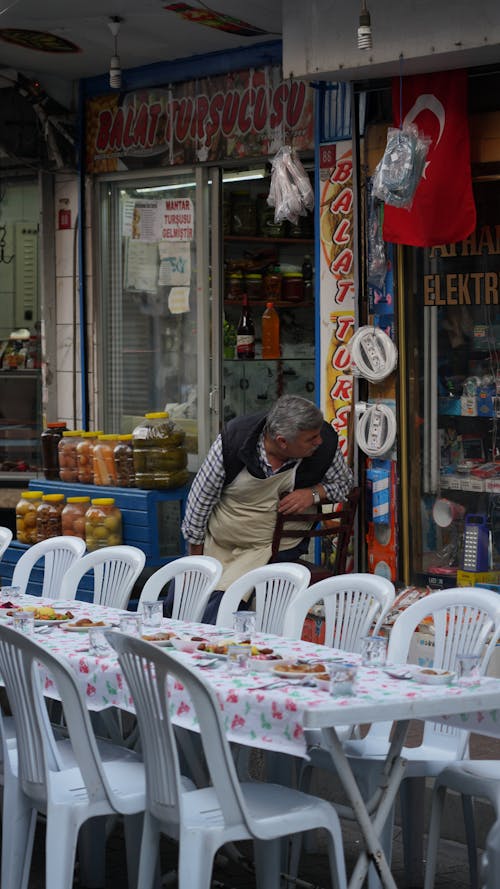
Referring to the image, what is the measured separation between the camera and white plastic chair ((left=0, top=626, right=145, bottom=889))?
185 inches

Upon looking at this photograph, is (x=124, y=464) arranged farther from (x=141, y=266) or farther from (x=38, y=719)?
(x=38, y=719)

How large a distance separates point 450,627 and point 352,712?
141cm

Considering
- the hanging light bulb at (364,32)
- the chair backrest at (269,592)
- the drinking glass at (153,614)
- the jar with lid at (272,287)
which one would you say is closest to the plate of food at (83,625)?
the drinking glass at (153,614)

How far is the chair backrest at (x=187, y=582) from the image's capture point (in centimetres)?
664

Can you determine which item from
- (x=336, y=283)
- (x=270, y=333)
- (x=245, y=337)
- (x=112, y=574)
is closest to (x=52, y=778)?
(x=112, y=574)

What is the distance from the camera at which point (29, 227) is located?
35.8ft

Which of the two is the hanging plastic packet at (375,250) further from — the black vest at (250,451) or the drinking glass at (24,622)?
the drinking glass at (24,622)

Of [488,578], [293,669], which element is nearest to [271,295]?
[488,578]

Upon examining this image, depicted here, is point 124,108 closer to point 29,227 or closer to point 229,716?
point 29,227

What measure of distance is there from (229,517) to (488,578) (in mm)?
1497

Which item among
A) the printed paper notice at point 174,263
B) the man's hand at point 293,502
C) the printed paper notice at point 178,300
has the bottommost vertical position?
the man's hand at point 293,502

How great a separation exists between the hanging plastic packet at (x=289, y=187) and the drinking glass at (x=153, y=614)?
3.31 meters

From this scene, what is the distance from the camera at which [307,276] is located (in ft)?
34.1

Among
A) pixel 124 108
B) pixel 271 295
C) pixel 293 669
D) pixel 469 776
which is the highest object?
pixel 124 108
